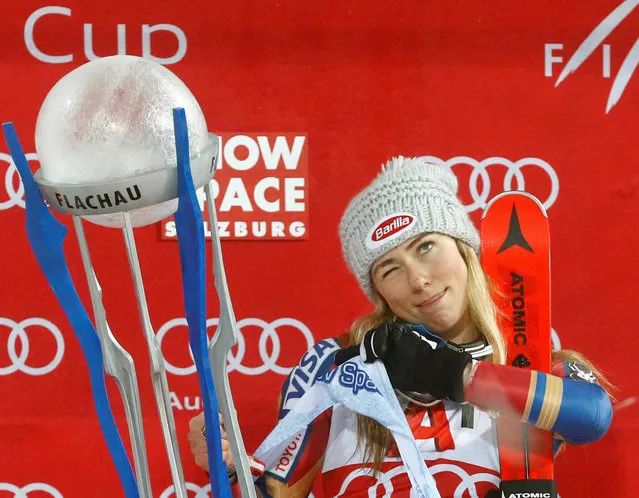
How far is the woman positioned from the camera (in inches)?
62.7

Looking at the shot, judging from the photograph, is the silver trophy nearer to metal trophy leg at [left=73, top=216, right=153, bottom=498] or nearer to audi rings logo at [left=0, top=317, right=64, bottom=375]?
metal trophy leg at [left=73, top=216, right=153, bottom=498]

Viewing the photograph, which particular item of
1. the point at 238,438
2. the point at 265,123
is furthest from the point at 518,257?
the point at 238,438

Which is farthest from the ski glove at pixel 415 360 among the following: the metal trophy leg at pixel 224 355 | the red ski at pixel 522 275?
the metal trophy leg at pixel 224 355

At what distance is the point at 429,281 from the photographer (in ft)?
5.29

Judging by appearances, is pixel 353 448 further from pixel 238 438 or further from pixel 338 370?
pixel 238 438

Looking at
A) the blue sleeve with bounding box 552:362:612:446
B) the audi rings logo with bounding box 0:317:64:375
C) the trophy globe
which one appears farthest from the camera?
the audi rings logo with bounding box 0:317:64:375

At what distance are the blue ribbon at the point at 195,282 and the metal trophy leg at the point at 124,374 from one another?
0.23ft

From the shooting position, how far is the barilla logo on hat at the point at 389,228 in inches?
63.8

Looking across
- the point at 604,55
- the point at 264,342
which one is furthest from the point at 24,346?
the point at 604,55

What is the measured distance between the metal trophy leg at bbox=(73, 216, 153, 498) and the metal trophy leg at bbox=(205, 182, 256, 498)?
3.3 inches

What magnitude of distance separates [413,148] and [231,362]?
58 centimetres

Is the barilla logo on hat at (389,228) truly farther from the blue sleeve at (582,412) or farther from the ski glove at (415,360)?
the blue sleeve at (582,412)

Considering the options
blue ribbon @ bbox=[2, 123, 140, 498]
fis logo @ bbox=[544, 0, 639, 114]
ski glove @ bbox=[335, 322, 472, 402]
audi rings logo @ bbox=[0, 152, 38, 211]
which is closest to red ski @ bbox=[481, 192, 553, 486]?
ski glove @ bbox=[335, 322, 472, 402]

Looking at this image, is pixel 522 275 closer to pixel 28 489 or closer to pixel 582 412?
pixel 582 412
